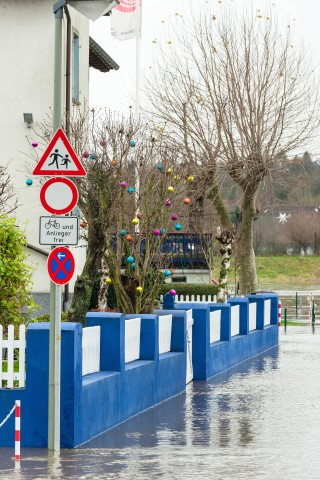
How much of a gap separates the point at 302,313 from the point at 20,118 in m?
22.4

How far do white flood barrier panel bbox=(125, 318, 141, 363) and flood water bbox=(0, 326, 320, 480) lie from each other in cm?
77

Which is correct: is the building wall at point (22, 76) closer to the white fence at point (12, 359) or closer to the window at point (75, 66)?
the window at point (75, 66)

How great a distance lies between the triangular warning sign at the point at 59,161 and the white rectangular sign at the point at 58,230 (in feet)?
1.69

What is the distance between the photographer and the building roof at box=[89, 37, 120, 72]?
120ft

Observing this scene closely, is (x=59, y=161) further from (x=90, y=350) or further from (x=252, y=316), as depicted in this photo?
(x=252, y=316)

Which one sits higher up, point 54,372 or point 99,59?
point 99,59

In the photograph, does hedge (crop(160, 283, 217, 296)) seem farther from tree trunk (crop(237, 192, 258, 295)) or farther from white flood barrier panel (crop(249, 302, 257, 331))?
white flood barrier panel (crop(249, 302, 257, 331))

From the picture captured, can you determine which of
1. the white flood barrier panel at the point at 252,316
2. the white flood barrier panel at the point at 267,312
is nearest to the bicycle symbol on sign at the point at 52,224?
the white flood barrier panel at the point at 252,316

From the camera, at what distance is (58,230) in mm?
13211

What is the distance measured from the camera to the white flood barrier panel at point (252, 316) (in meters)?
28.4

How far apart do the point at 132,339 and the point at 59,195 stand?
4013mm

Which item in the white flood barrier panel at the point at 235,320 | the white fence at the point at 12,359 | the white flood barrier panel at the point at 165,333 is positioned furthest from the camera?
the white flood barrier panel at the point at 235,320

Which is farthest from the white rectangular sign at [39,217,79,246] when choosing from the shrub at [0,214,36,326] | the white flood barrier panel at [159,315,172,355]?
the white flood barrier panel at [159,315,172,355]

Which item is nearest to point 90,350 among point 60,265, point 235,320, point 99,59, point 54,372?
point 54,372
